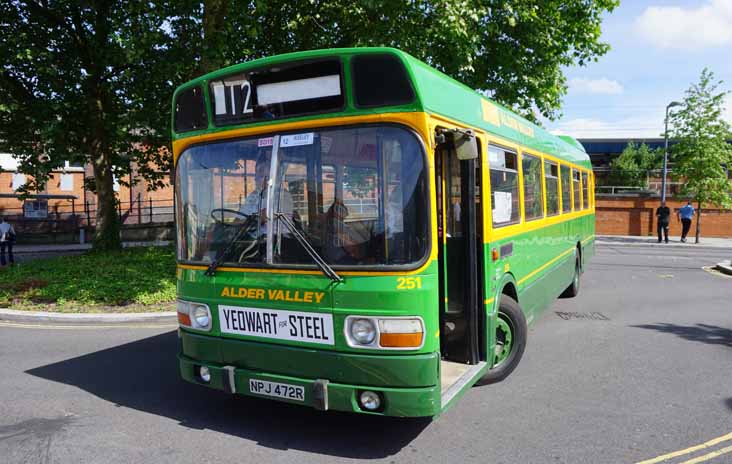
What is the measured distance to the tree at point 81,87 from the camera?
1236 cm

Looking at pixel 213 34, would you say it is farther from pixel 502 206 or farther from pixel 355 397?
pixel 355 397

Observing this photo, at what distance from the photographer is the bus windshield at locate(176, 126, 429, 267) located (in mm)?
3867

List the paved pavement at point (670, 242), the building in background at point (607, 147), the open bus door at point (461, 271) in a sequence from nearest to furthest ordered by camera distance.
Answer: the open bus door at point (461, 271) < the paved pavement at point (670, 242) < the building in background at point (607, 147)

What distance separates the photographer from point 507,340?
5621mm

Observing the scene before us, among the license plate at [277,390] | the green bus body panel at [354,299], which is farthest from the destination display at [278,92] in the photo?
the license plate at [277,390]

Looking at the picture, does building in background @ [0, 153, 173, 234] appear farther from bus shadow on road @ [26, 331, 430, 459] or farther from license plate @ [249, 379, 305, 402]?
license plate @ [249, 379, 305, 402]

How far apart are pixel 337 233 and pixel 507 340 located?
2.56 metres

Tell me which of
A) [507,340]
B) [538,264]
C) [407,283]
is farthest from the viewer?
[538,264]

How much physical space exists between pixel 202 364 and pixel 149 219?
27601 millimetres

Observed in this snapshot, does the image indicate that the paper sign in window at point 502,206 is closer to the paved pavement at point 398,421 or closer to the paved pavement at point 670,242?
the paved pavement at point 398,421

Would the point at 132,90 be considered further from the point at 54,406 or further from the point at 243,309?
the point at 243,309

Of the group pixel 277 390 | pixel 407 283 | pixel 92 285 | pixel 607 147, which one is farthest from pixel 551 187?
pixel 607 147

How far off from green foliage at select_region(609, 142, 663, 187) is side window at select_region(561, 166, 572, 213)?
32156 millimetres

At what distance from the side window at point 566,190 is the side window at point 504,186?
309 cm
